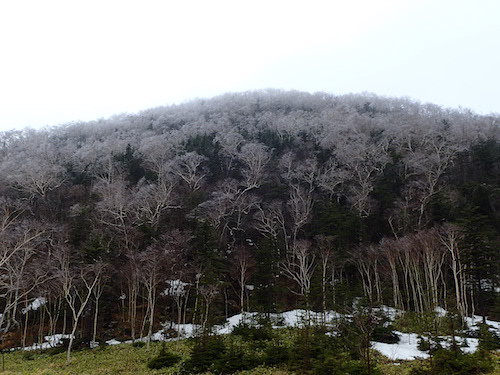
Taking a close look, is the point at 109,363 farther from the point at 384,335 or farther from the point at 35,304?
the point at 384,335

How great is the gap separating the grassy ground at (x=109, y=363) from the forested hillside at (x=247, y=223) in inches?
97.1

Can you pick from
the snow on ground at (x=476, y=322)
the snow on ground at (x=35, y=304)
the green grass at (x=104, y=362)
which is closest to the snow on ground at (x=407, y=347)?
the snow on ground at (x=476, y=322)

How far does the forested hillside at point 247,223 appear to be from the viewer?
96.5 ft

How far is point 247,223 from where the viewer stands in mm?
42625

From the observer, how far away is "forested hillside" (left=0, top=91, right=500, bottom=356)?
2941cm

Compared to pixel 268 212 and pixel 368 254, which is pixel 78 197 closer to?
pixel 268 212

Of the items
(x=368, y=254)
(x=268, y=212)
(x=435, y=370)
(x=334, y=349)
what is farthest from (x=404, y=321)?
(x=268, y=212)

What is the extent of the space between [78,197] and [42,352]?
2051 cm

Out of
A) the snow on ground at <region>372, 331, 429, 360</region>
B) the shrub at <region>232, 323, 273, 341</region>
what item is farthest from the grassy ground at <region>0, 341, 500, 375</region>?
the shrub at <region>232, 323, 273, 341</region>

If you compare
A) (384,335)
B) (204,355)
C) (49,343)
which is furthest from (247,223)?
(204,355)

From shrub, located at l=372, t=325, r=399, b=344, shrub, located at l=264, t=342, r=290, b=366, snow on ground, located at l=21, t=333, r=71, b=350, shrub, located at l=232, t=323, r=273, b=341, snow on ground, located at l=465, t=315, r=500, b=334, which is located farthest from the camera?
snow on ground, located at l=21, t=333, r=71, b=350

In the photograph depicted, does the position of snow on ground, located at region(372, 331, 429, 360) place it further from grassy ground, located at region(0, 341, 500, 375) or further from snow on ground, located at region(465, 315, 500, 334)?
snow on ground, located at region(465, 315, 500, 334)

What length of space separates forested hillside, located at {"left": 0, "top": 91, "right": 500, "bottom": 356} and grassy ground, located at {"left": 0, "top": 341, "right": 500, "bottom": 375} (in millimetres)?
2466

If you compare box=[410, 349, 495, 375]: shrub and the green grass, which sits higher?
box=[410, 349, 495, 375]: shrub
